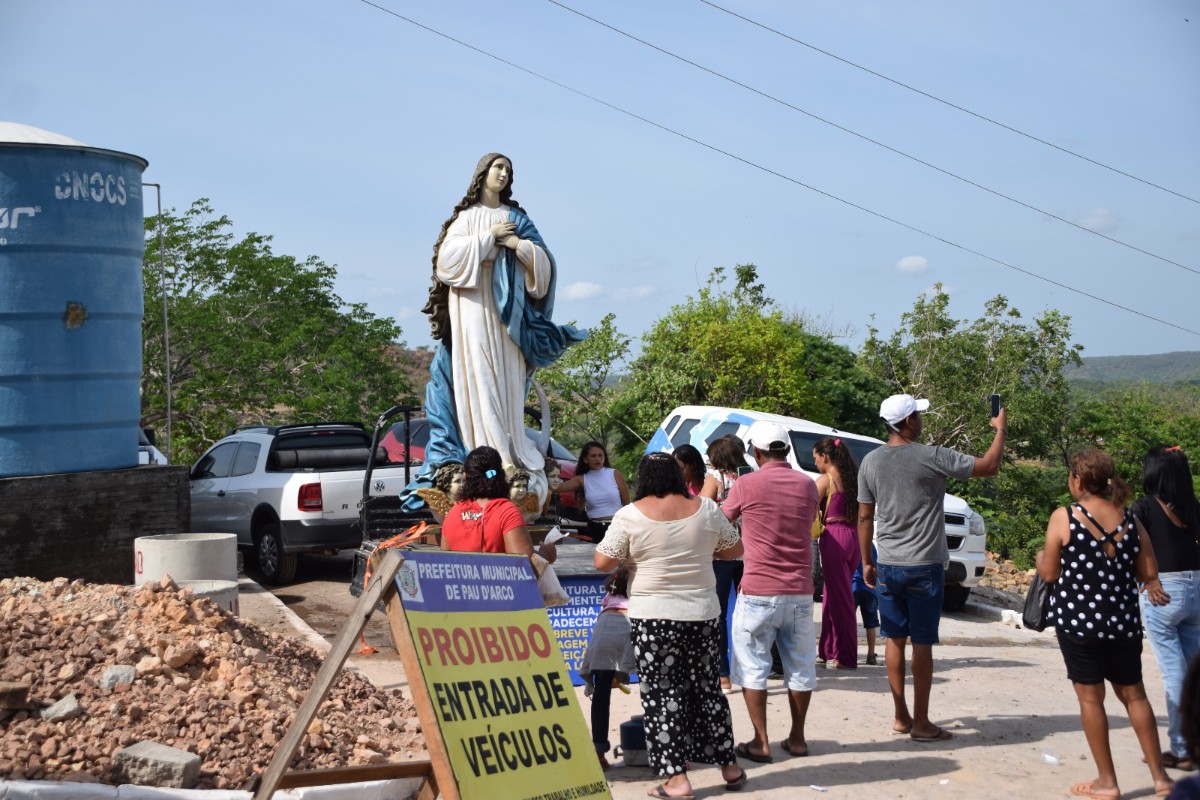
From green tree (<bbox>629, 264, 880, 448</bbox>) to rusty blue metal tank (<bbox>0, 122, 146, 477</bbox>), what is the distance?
12.6m

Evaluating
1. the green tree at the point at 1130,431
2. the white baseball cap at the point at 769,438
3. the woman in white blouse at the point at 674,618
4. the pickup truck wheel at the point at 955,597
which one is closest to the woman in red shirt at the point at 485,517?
the woman in white blouse at the point at 674,618

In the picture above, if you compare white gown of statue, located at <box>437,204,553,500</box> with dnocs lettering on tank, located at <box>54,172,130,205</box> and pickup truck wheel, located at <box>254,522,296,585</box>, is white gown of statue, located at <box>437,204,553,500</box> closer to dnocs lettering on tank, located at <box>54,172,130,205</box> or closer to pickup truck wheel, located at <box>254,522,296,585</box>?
dnocs lettering on tank, located at <box>54,172,130,205</box>

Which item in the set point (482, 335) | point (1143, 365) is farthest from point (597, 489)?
point (1143, 365)

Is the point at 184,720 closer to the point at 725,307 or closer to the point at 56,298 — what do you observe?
the point at 56,298

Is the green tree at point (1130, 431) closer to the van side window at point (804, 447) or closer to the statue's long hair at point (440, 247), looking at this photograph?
the van side window at point (804, 447)

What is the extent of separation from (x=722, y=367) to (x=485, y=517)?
52.8 feet

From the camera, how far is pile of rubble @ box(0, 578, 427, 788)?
5332mm

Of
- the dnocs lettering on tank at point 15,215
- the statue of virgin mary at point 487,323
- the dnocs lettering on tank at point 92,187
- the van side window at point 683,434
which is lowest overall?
the van side window at point 683,434

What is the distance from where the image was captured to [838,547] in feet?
29.8

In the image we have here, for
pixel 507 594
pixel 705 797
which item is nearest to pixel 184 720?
pixel 507 594

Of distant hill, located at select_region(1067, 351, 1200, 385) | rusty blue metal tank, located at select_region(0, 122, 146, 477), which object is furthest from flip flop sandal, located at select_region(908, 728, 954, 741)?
distant hill, located at select_region(1067, 351, 1200, 385)

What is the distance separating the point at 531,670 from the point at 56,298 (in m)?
7.01

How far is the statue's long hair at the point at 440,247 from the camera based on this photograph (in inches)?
373

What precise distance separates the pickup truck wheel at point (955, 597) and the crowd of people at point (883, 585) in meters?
5.50
